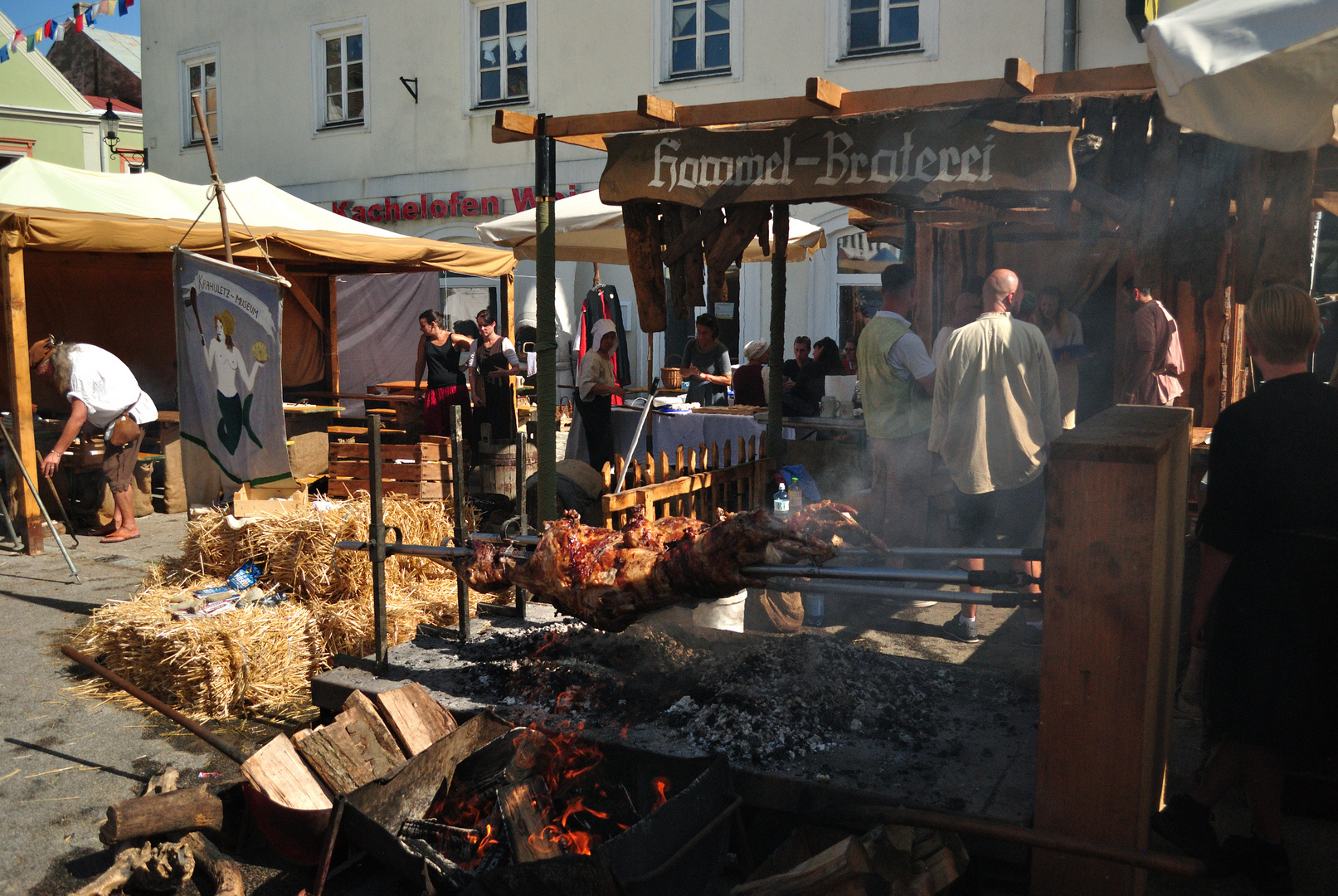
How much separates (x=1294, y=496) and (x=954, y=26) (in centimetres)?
1232

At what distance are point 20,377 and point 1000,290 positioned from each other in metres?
8.12

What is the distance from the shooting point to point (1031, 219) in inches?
Answer: 318

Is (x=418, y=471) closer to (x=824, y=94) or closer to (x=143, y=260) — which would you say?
(x=824, y=94)

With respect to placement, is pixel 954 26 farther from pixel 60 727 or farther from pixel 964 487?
pixel 60 727

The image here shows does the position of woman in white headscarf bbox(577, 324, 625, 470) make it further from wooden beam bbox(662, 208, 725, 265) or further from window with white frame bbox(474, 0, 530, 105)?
window with white frame bbox(474, 0, 530, 105)

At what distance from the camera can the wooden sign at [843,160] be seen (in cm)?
446

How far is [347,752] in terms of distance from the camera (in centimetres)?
368

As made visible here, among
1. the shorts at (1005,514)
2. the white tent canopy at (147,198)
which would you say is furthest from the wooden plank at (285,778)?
the white tent canopy at (147,198)

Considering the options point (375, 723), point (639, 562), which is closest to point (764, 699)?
point (639, 562)

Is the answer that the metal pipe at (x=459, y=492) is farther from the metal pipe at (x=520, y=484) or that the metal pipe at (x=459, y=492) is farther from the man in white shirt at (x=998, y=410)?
the man in white shirt at (x=998, y=410)

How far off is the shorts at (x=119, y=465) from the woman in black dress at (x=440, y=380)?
2.72m

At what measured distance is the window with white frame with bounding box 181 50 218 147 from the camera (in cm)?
2080

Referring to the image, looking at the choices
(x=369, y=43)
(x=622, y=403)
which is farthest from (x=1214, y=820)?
(x=369, y=43)

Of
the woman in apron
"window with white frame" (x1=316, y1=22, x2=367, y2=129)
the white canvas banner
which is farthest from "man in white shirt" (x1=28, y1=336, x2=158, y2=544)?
"window with white frame" (x1=316, y1=22, x2=367, y2=129)
